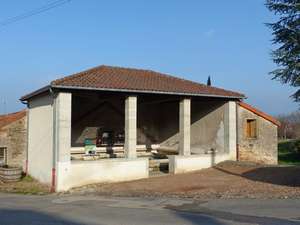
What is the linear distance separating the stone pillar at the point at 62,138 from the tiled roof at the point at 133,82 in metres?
0.75

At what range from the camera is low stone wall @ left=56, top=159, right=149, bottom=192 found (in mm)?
17859

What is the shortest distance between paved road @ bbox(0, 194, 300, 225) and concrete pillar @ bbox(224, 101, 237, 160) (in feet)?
31.9

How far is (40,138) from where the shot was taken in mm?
21250

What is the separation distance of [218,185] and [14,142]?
11.6 meters

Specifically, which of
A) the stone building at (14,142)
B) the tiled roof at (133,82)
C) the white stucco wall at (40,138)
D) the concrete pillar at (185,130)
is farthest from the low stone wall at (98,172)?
the stone building at (14,142)

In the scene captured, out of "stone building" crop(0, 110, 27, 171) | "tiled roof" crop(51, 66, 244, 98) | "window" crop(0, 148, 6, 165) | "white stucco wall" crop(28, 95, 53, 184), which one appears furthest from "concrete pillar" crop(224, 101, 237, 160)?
"window" crop(0, 148, 6, 165)

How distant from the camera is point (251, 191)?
14648 mm

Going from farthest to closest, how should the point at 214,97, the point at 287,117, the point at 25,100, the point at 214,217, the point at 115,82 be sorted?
1. the point at 287,117
2. the point at 25,100
3. the point at 214,97
4. the point at 115,82
5. the point at 214,217

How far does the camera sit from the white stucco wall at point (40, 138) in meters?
19.8

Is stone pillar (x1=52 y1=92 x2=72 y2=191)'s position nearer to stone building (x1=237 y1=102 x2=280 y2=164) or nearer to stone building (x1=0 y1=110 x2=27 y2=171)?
stone building (x1=0 y1=110 x2=27 y2=171)

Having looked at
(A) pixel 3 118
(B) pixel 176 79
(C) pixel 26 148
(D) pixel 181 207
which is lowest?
(D) pixel 181 207

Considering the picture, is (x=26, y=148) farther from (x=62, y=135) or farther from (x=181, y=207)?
(x=181, y=207)

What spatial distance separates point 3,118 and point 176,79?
1018 centimetres

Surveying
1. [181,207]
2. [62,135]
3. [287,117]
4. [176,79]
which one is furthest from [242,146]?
[287,117]
